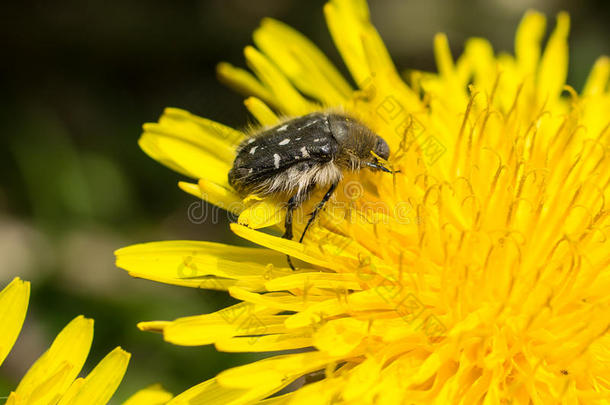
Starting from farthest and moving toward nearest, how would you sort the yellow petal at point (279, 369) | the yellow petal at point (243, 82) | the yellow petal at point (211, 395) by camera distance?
the yellow petal at point (243, 82)
the yellow petal at point (211, 395)
the yellow petal at point (279, 369)

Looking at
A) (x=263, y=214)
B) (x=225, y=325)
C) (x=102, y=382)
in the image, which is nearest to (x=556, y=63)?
(x=263, y=214)

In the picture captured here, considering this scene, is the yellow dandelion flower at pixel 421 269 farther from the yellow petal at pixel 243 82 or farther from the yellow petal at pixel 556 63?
the yellow petal at pixel 556 63

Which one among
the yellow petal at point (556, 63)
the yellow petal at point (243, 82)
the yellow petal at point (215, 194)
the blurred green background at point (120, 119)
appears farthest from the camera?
the blurred green background at point (120, 119)

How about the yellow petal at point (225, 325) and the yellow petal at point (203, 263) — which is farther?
the yellow petal at point (203, 263)

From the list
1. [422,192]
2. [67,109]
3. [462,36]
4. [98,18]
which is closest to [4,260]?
[67,109]

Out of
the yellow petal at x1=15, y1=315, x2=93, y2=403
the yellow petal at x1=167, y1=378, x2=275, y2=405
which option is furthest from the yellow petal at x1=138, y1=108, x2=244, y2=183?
the yellow petal at x1=167, y1=378, x2=275, y2=405

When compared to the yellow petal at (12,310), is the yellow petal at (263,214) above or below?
above

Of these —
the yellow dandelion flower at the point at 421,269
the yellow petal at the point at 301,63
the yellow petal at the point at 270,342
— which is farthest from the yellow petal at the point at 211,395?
the yellow petal at the point at 301,63
